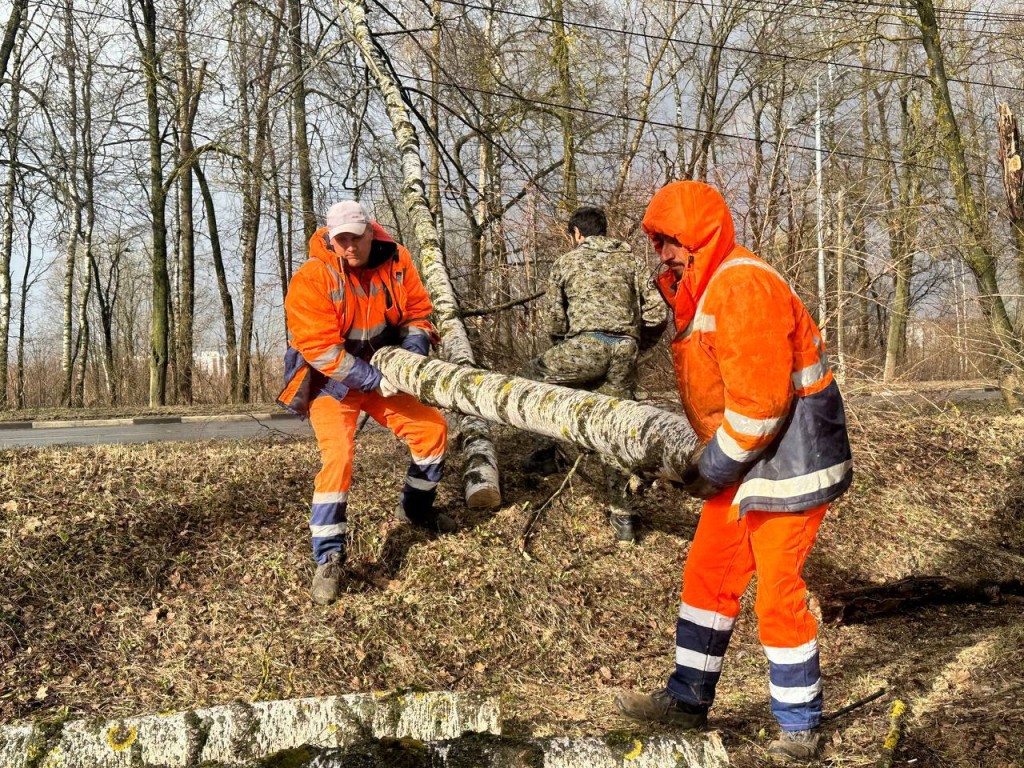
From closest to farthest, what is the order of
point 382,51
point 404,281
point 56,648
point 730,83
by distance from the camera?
point 56,648
point 404,281
point 382,51
point 730,83

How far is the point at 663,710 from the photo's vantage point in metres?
2.84

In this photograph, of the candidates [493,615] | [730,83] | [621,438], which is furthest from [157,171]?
[621,438]

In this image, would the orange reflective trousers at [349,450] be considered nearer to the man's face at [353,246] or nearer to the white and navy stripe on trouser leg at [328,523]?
the white and navy stripe on trouser leg at [328,523]

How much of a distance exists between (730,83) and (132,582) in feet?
47.0

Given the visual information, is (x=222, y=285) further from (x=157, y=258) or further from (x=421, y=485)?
(x=421, y=485)

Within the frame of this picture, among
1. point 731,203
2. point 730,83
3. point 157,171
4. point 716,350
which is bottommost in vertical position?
point 716,350

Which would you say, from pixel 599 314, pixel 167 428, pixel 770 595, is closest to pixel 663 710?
pixel 770 595

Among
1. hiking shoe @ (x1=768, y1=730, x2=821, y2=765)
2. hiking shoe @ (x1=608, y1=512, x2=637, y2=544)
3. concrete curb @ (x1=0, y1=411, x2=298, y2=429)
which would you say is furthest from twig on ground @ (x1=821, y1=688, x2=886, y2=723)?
concrete curb @ (x1=0, y1=411, x2=298, y2=429)

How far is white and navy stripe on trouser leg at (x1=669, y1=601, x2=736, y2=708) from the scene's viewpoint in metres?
2.75

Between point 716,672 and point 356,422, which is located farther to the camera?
point 356,422

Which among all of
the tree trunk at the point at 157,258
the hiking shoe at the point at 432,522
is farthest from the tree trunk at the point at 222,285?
the hiking shoe at the point at 432,522

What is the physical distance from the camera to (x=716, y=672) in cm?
279

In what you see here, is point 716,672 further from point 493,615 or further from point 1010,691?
point 493,615

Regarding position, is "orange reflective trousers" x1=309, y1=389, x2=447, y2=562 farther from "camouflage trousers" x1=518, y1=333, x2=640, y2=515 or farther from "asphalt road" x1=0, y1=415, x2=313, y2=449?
"asphalt road" x1=0, y1=415, x2=313, y2=449
